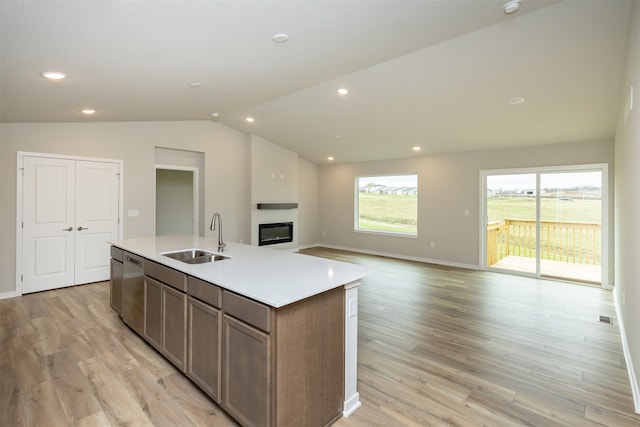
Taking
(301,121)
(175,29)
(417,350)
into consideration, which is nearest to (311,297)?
(417,350)

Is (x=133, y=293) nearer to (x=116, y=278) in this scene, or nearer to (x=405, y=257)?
(x=116, y=278)

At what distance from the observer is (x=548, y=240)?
5.34 metres

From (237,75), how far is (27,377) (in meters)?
3.06

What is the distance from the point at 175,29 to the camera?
2.00 m

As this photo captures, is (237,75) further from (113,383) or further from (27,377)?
(27,377)

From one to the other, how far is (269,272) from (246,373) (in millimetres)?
626

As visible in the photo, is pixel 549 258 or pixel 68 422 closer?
pixel 68 422

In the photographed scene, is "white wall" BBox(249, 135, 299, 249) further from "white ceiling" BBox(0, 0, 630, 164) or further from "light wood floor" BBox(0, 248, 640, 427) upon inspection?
"light wood floor" BBox(0, 248, 640, 427)

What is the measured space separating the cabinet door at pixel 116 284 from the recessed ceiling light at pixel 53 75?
176 centimetres

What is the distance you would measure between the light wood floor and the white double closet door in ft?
1.82

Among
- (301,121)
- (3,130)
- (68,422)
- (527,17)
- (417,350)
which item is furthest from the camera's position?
(301,121)

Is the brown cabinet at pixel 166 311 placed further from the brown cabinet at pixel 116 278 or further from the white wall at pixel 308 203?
the white wall at pixel 308 203

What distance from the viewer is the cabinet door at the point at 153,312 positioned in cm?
254

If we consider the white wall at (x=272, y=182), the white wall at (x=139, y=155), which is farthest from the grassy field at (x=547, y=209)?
the white wall at (x=139, y=155)
